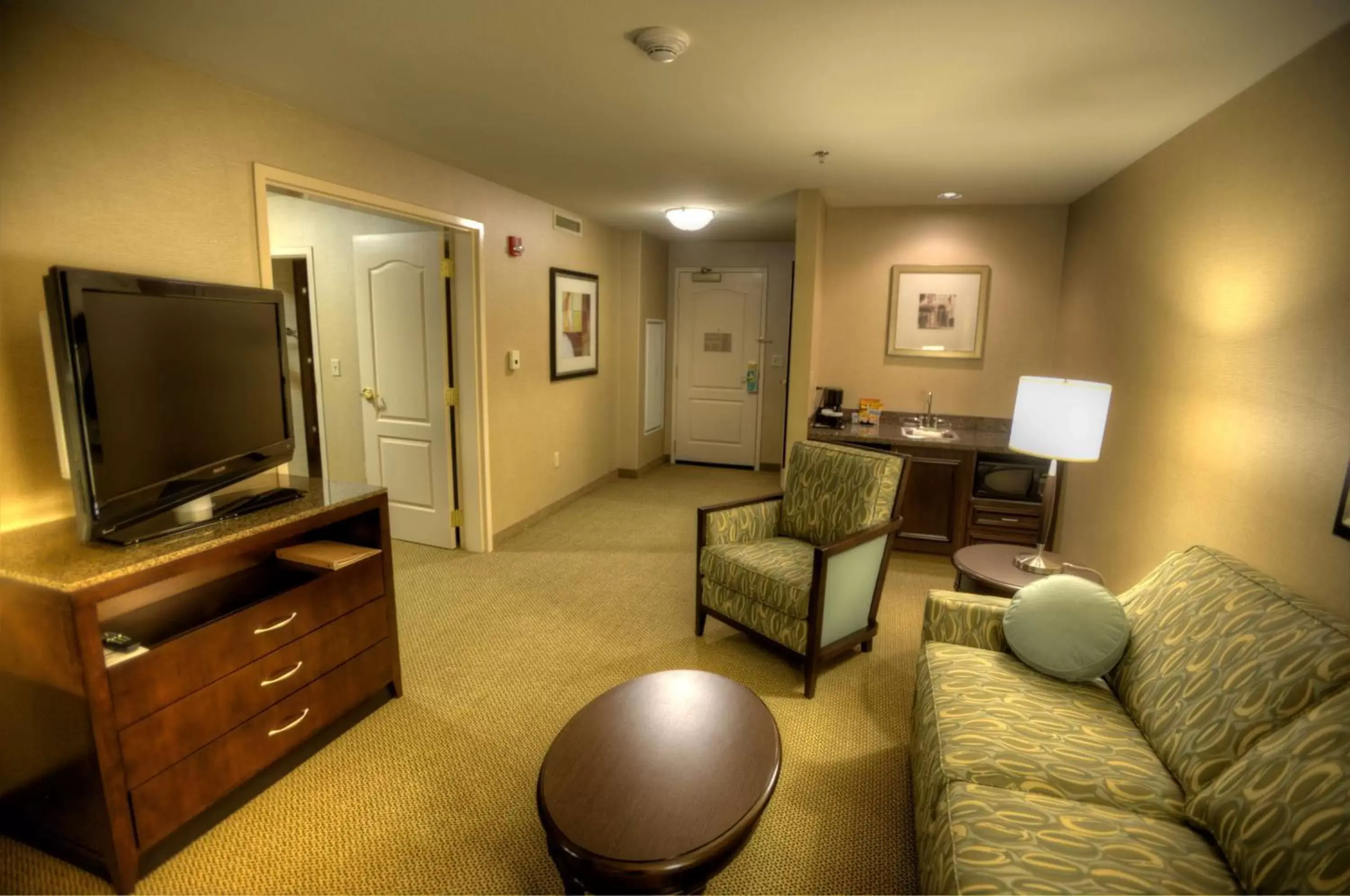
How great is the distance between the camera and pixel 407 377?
4.07 m

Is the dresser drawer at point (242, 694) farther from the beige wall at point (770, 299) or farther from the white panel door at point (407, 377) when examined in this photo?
the beige wall at point (770, 299)

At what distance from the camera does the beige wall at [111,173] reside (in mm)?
1843

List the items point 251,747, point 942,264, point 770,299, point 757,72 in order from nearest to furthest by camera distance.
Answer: point 251,747
point 757,72
point 942,264
point 770,299

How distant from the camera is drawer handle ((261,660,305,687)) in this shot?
2.01 meters

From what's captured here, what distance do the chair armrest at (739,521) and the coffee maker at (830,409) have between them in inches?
57.7

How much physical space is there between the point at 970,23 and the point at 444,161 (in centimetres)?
275

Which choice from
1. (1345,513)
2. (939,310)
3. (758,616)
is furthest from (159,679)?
(939,310)

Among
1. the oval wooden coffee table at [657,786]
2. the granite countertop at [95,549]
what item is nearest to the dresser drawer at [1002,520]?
the oval wooden coffee table at [657,786]

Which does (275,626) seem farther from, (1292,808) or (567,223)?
(567,223)

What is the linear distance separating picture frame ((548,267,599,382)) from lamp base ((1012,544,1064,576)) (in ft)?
11.2

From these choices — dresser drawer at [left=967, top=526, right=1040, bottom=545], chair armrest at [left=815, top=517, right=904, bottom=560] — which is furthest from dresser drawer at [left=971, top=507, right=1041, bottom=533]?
chair armrest at [left=815, top=517, right=904, bottom=560]

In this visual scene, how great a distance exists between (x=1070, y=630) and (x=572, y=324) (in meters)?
4.10

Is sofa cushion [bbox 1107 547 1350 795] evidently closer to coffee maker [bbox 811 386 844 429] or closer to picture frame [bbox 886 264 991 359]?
coffee maker [bbox 811 386 844 429]

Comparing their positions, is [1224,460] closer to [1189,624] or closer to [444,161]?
[1189,624]
